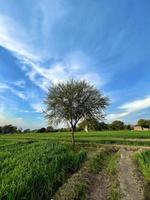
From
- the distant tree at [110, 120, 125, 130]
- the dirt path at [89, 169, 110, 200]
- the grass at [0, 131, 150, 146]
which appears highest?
the distant tree at [110, 120, 125, 130]

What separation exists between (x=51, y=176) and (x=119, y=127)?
10178 centimetres

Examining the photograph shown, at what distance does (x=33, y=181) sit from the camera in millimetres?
8547

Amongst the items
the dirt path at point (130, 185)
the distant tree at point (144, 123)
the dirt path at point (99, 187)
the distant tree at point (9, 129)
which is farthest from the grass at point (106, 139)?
the distant tree at point (9, 129)

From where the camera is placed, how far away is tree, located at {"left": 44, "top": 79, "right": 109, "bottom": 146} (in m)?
31.6

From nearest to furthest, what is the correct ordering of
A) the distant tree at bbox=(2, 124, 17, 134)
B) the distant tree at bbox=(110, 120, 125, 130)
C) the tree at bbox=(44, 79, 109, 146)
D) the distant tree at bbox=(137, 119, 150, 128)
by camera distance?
1. the tree at bbox=(44, 79, 109, 146)
2. the distant tree at bbox=(110, 120, 125, 130)
3. the distant tree at bbox=(137, 119, 150, 128)
4. the distant tree at bbox=(2, 124, 17, 134)

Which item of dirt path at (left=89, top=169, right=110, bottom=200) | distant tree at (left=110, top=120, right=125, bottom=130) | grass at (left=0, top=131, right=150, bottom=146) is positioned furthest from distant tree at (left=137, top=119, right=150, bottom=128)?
dirt path at (left=89, top=169, right=110, bottom=200)

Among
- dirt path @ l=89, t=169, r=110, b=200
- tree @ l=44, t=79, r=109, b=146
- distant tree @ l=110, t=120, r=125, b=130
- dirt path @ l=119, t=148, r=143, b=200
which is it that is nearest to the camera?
dirt path @ l=119, t=148, r=143, b=200

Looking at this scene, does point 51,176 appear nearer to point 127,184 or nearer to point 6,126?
point 127,184

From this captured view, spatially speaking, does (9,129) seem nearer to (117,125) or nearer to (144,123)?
(117,125)

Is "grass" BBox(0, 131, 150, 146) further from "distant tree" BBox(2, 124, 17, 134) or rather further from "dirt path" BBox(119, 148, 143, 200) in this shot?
"distant tree" BBox(2, 124, 17, 134)

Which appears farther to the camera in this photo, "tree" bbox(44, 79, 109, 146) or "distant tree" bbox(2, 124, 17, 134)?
"distant tree" bbox(2, 124, 17, 134)

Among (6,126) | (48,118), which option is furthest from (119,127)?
(48,118)

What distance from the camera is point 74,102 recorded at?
3164 centimetres

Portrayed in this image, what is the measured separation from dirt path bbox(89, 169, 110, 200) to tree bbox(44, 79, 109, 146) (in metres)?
18.4
